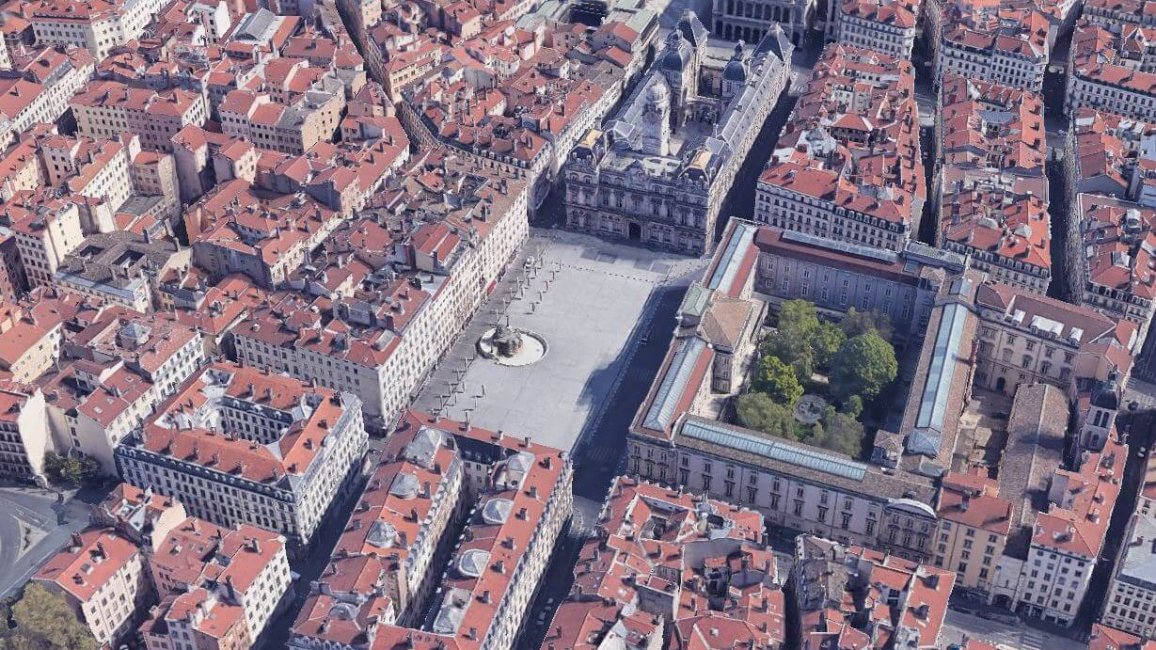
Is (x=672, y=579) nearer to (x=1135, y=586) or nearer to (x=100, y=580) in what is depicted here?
(x=1135, y=586)

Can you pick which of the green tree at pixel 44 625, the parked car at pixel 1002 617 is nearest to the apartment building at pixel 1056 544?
the parked car at pixel 1002 617

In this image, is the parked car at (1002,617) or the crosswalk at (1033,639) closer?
the crosswalk at (1033,639)

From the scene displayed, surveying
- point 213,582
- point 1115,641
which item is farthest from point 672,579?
point 213,582

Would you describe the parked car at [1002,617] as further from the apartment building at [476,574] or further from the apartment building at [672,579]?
the apartment building at [476,574]

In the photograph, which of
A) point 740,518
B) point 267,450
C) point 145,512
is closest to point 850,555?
point 740,518

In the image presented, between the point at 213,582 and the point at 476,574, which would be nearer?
the point at 476,574

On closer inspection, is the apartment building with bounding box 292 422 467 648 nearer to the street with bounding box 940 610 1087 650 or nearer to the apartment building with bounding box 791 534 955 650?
the apartment building with bounding box 791 534 955 650
